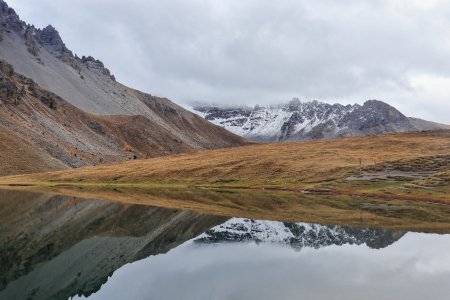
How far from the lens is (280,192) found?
8831 centimetres

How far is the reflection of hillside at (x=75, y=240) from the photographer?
24.7 m

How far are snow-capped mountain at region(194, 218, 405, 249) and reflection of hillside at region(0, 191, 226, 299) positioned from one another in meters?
2.68

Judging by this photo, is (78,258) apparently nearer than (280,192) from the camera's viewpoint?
Yes

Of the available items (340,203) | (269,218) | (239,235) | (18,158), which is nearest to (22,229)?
(239,235)

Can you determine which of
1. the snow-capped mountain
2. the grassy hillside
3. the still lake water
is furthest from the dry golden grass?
the still lake water

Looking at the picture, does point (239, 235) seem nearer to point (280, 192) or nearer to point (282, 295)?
point (282, 295)

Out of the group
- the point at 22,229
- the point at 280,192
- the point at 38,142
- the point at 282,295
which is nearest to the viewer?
the point at 282,295

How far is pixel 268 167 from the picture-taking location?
381ft

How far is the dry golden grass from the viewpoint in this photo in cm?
10539

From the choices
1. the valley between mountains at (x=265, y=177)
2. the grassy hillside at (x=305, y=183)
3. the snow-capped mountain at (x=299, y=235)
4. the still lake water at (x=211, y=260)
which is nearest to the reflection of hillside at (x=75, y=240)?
the still lake water at (x=211, y=260)

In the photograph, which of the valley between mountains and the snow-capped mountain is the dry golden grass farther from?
the snow-capped mountain

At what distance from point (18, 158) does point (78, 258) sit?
125448 millimetres

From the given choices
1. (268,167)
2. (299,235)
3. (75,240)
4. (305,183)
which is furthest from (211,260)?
(268,167)

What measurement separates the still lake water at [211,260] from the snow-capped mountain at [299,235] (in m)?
0.09
